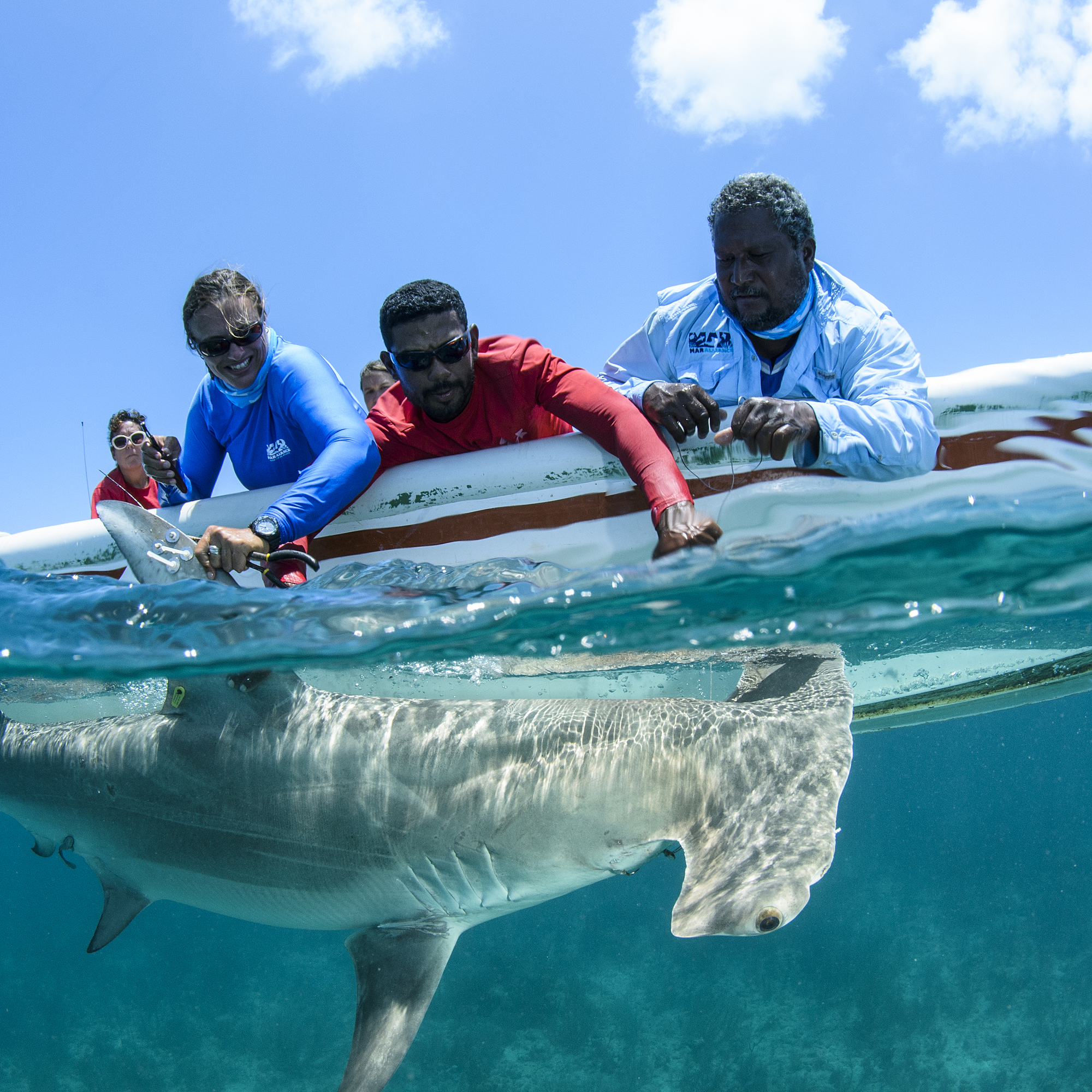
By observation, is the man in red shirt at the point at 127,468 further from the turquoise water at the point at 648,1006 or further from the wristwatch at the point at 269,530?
the turquoise water at the point at 648,1006

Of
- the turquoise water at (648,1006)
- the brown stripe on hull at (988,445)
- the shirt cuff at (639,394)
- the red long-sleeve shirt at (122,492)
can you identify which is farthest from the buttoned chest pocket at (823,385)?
the turquoise water at (648,1006)

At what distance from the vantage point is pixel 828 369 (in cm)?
399

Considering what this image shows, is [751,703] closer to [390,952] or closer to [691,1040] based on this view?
[390,952]

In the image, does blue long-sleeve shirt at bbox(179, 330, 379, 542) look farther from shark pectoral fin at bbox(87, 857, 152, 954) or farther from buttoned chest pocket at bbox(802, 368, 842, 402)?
shark pectoral fin at bbox(87, 857, 152, 954)

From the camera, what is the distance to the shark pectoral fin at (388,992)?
3.10 meters

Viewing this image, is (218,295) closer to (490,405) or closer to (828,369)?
(490,405)

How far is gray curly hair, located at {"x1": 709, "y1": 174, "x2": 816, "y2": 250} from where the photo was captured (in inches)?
150

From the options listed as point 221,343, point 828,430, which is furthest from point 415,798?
point 828,430

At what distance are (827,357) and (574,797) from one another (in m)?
2.68

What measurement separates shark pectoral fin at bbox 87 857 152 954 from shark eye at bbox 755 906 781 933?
4.11 meters

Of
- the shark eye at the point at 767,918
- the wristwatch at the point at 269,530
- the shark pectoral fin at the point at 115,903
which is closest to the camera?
the shark eye at the point at 767,918

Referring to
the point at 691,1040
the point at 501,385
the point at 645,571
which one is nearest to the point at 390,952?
the point at 645,571

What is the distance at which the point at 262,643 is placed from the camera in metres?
4.03

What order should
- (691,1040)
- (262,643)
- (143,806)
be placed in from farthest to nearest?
(691,1040), (143,806), (262,643)
